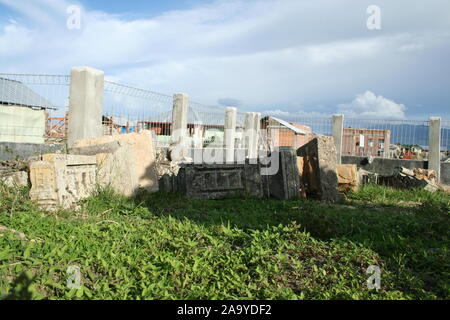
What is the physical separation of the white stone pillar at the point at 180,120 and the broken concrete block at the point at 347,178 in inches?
158

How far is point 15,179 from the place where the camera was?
5.93 meters

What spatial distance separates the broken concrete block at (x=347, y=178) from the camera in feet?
28.0

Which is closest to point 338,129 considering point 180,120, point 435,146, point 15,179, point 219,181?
point 435,146

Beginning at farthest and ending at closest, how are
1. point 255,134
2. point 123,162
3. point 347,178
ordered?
point 255,134
point 347,178
point 123,162

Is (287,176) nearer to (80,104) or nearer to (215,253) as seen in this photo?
(215,253)

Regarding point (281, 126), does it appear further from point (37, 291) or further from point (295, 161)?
point (37, 291)

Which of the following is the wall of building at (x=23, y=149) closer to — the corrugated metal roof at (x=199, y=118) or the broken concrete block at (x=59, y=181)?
the broken concrete block at (x=59, y=181)

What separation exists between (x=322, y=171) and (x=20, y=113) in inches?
297

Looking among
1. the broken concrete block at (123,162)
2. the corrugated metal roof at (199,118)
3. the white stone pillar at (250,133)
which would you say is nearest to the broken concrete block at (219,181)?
the broken concrete block at (123,162)

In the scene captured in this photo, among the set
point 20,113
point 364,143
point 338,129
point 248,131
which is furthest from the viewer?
point 248,131

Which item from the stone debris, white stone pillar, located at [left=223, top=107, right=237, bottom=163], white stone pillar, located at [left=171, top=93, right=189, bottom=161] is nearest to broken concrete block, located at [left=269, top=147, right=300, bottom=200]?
the stone debris

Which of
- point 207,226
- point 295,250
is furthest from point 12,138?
point 295,250

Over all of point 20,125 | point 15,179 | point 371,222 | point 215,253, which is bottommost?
point 215,253

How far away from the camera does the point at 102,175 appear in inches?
249
